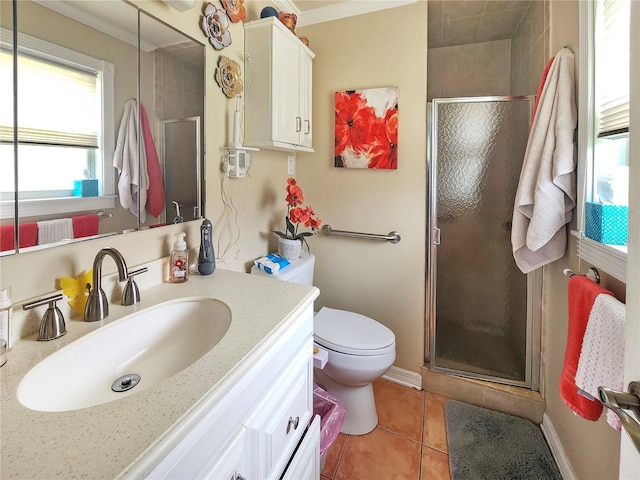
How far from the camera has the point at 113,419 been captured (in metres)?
0.51

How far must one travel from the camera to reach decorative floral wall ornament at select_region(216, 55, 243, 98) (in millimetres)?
1389

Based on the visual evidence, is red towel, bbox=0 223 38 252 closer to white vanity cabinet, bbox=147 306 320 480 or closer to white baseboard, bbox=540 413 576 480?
white vanity cabinet, bbox=147 306 320 480

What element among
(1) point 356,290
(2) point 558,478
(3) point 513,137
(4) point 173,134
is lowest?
(2) point 558,478

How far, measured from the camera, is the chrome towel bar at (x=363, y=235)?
6.28 feet

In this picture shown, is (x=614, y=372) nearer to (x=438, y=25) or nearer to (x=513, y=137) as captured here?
(x=513, y=137)

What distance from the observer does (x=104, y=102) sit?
96 centimetres

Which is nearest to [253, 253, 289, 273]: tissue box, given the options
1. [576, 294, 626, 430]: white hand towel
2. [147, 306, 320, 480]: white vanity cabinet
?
[147, 306, 320, 480]: white vanity cabinet

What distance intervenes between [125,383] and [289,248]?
1063 mm

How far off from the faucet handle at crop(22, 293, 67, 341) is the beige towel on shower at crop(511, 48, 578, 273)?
1668 mm

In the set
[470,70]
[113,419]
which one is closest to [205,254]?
[113,419]

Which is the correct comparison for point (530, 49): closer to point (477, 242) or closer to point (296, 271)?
point (477, 242)

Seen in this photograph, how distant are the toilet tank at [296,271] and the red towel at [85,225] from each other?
2.53 feet

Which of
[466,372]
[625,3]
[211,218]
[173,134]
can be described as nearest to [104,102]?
[173,134]

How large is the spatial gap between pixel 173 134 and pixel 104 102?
0.89ft
